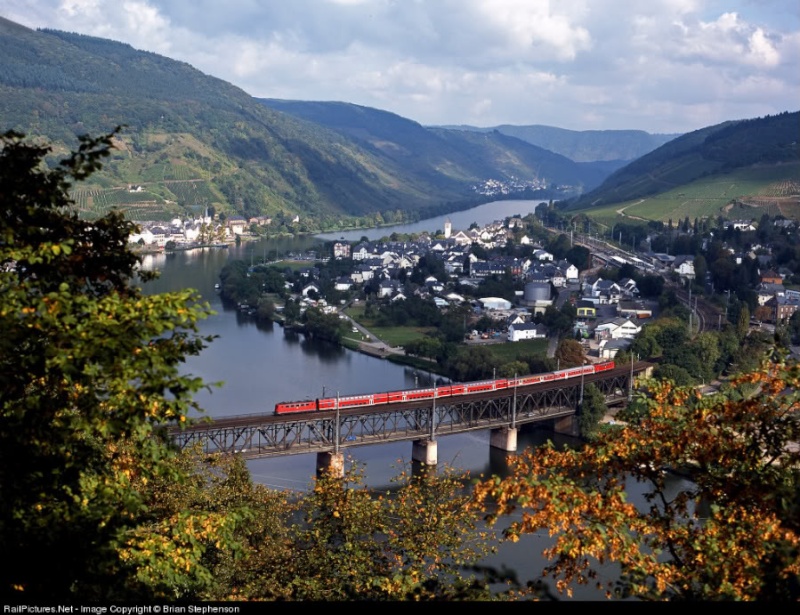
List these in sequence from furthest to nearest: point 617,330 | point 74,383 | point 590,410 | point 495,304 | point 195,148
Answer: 1. point 195,148
2. point 495,304
3. point 617,330
4. point 590,410
5. point 74,383

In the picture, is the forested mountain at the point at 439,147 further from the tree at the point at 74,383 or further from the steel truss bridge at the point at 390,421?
the tree at the point at 74,383

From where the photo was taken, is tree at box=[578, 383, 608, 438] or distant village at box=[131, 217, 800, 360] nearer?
tree at box=[578, 383, 608, 438]

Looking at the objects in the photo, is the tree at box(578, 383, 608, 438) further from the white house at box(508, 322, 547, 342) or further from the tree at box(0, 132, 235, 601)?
the tree at box(0, 132, 235, 601)

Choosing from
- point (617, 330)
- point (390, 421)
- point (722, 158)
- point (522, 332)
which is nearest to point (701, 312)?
point (617, 330)

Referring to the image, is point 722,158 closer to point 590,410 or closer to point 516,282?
point 516,282

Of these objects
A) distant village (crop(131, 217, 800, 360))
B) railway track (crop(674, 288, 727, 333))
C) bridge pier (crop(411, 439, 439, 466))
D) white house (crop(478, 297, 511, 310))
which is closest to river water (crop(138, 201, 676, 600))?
bridge pier (crop(411, 439, 439, 466))
